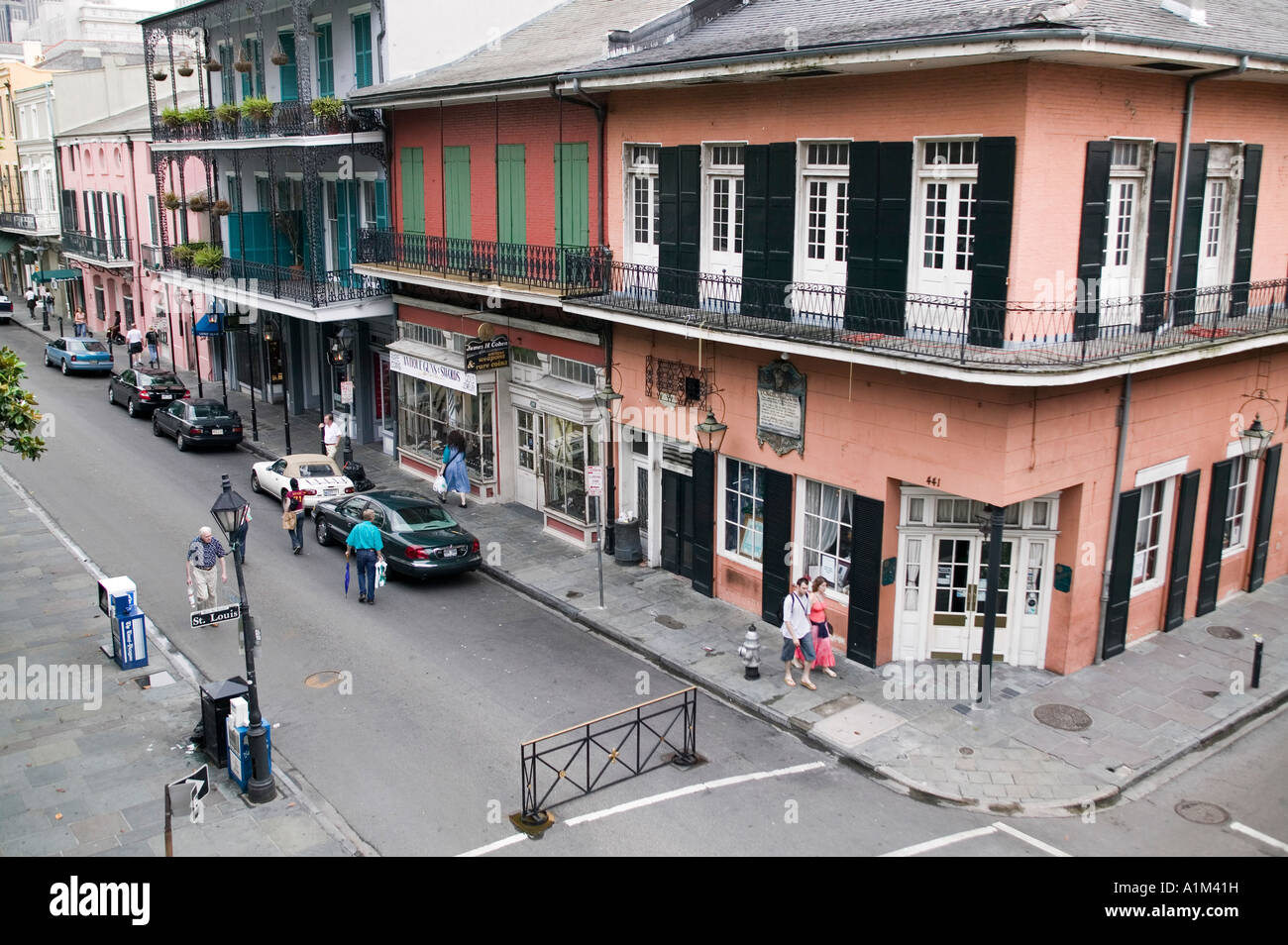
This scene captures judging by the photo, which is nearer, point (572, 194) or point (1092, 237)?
point (1092, 237)

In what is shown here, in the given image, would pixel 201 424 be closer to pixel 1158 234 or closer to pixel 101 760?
pixel 101 760

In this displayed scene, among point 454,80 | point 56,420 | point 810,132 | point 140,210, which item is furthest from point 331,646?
point 140,210

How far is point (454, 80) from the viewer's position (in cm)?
2217

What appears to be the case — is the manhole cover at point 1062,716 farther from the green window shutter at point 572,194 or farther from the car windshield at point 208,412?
the car windshield at point 208,412

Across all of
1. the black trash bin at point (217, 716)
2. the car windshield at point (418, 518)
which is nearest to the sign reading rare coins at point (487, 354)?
the car windshield at point (418, 518)

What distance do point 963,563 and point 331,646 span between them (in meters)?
9.72

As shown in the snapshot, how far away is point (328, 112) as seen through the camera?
24656 millimetres

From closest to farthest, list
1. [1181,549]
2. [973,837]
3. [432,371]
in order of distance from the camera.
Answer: [973,837] < [1181,549] < [432,371]

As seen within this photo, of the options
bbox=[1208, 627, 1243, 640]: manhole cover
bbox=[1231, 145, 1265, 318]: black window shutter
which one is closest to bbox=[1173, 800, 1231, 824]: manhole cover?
bbox=[1208, 627, 1243, 640]: manhole cover

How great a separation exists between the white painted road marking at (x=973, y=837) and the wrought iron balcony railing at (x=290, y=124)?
2062cm

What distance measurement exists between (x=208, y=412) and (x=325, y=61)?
384 inches

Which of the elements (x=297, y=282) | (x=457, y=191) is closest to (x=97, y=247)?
(x=297, y=282)

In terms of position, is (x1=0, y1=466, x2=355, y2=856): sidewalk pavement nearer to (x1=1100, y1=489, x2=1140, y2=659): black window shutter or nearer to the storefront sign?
the storefront sign

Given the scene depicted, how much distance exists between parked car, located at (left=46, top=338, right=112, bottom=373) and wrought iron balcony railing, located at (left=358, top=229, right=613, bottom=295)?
62.3 feet
